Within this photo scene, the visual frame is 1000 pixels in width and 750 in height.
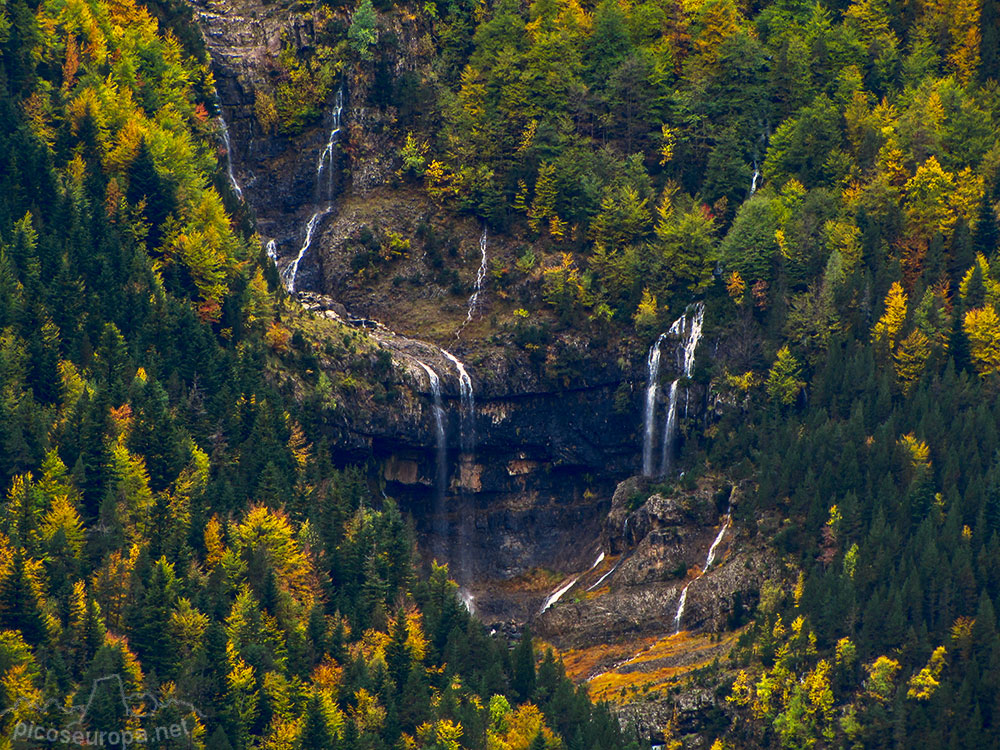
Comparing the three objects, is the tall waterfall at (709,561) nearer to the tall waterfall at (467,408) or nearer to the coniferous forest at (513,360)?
the coniferous forest at (513,360)

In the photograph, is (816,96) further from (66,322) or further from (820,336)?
(66,322)

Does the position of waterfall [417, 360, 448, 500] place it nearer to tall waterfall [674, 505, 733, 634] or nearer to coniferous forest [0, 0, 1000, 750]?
coniferous forest [0, 0, 1000, 750]

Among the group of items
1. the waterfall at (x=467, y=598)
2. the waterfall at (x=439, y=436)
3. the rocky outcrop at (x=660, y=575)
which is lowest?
the waterfall at (x=467, y=598)

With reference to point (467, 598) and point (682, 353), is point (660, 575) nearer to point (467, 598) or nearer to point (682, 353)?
point (467, 598)

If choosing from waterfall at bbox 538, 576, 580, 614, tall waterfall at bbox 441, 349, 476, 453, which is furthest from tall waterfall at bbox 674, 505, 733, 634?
tall waterfall at bbox 441, 349, 476, 453

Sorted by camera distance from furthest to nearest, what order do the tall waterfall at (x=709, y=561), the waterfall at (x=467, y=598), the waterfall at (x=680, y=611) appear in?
the waterfall at (x=467, y=598) → the tall waterfall at (x=709, y=561) → the waterfall at (x=680, y=611)

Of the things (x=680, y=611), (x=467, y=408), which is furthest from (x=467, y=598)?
(x=680, y=611)

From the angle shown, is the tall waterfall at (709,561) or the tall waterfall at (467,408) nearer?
the tall waterfall at (709,561)

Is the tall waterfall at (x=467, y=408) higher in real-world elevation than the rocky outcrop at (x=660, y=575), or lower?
higher

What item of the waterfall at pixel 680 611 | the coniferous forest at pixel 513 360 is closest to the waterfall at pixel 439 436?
the coniferous forest at pixel 513 360
